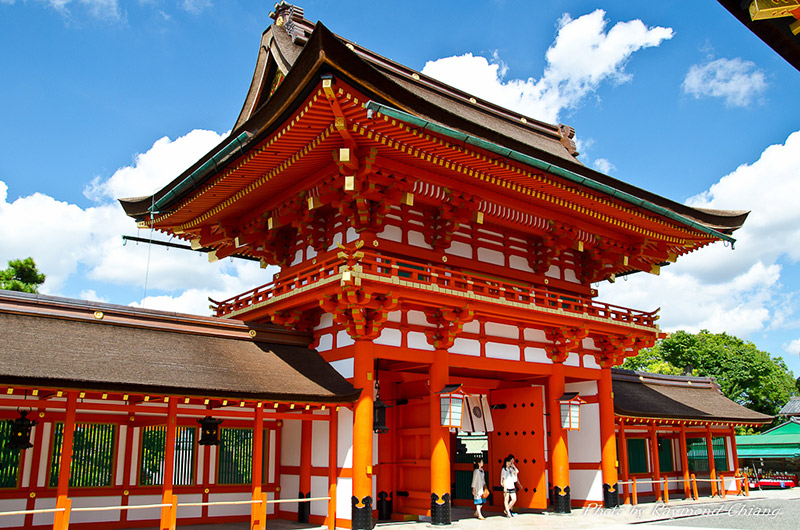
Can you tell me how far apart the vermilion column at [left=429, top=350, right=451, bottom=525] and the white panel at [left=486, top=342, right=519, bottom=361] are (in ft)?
6.53

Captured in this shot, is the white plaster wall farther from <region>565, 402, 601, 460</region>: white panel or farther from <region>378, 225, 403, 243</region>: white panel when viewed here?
<region>378, 225, 403, 243</region>: white panel

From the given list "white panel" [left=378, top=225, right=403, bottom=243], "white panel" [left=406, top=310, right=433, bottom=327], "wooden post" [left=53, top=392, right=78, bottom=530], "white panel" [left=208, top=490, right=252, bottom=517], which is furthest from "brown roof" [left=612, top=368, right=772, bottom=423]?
"wooden post" [left=53, top=392, right=78, bottom=530]

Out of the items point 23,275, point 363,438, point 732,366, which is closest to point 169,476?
point 363,438

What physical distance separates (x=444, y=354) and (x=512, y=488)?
4466 millimetres

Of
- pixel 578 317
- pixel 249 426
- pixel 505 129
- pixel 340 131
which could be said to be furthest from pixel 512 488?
pixel 505 129

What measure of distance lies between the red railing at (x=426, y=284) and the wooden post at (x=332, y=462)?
10.5 ft

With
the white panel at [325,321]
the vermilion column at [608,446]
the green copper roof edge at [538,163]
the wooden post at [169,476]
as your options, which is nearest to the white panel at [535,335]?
the vermilion column at [608,446]

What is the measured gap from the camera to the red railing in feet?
44.3

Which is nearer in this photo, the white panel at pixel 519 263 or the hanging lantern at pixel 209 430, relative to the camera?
the hanging lantern at pixel 209 430

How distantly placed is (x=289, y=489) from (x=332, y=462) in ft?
8.08

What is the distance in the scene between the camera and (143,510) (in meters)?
13.6

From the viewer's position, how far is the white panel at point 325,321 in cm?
1545

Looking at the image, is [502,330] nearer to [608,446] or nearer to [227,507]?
[608,446]

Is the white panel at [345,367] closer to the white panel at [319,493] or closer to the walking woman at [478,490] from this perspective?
the white panel at [319,493]
